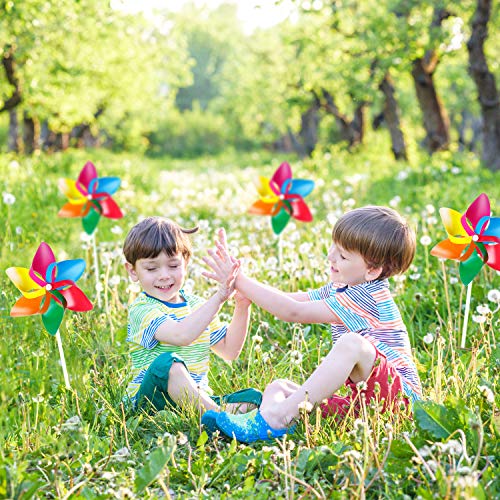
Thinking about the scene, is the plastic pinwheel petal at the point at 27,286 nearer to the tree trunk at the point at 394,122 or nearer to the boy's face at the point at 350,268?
the boy's face at the point at 350,268

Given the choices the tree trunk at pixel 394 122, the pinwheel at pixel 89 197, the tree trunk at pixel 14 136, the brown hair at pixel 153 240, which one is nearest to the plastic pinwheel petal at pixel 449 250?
the brown hair at pixel 153 240

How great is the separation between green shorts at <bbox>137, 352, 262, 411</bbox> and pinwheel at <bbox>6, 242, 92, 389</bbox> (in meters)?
0.40

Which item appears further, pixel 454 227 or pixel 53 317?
pixel 454 227

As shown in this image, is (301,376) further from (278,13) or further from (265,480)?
(278,13)

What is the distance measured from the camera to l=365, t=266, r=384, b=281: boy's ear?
10.8ft

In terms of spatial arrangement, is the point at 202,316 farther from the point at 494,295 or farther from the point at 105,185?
the point at 105,185

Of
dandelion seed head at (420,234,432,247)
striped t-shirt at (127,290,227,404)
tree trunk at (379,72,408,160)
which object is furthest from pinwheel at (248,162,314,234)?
tree trunk at (379,72,408,160)

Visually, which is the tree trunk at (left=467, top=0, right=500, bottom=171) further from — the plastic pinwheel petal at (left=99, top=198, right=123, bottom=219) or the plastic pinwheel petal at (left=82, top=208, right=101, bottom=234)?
the plastic pinwheel petal at (left=82, top=208, right=101, bottom=234)

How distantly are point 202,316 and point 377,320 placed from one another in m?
0.75

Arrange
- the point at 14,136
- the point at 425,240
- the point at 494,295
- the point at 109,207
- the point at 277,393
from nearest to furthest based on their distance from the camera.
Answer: the point at 277,393 < the point at 494,295 < the point at 425,240 < the point at 109,207 < the point at 14,136

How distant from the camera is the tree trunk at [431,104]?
1466cm

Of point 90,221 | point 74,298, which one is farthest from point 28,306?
point 90,221

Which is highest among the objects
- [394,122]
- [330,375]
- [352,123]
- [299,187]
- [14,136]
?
[14,136]

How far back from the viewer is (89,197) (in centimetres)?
528
